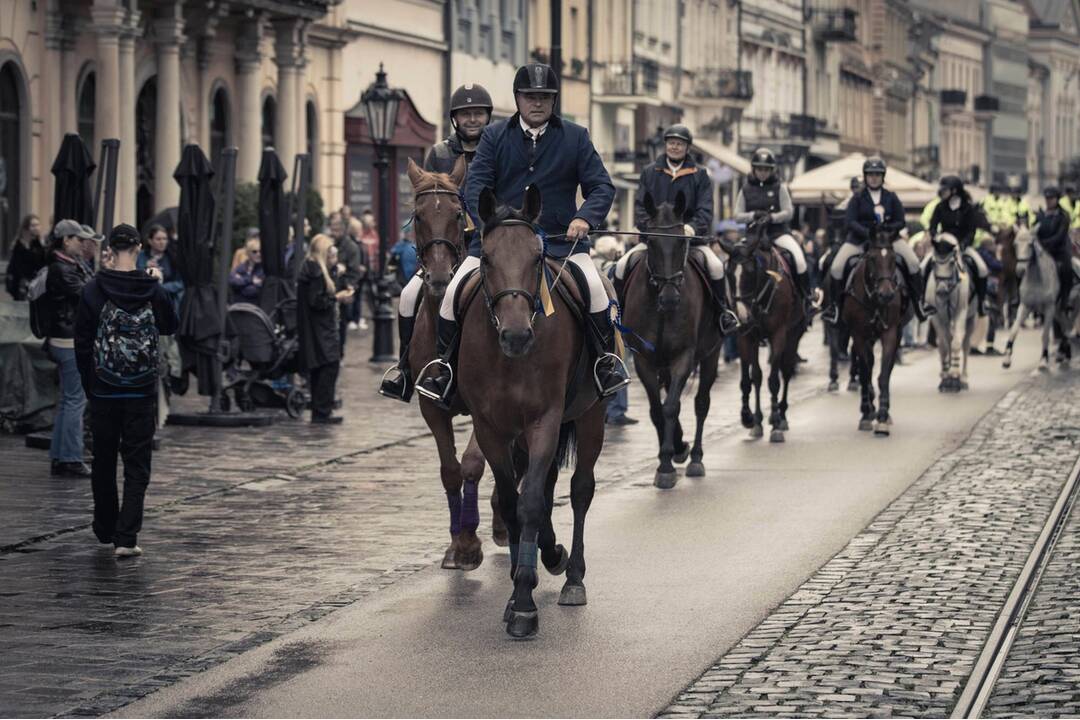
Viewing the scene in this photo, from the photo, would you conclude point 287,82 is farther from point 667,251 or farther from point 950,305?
point 667,251

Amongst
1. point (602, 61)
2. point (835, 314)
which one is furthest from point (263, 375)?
point (602, 61)

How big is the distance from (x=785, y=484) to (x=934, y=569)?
14.1ft

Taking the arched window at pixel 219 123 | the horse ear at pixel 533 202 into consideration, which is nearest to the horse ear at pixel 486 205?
→ the horse ear at pixel 533 202

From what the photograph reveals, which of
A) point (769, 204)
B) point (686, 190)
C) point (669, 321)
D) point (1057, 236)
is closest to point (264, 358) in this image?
point (769, 204)

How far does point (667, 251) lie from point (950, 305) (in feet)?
36.3

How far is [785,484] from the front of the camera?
1583cm

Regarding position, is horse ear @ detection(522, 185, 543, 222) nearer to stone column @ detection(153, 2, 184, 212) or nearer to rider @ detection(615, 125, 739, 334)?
rider @ detection(615, 125, 739, 334)

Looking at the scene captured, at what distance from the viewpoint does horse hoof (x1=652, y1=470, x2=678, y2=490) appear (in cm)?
1557

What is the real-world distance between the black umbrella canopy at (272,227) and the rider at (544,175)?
10516mm

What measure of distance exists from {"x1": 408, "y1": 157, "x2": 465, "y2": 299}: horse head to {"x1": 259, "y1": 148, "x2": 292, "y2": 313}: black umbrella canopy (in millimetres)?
9247

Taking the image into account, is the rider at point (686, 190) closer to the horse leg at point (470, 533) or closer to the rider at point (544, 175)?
the horse leg at point (470, 533)

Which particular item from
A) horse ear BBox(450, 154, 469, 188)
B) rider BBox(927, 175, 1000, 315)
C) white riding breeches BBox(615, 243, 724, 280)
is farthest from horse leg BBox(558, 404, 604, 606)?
rider BBox(927, 175, 1000, 315)

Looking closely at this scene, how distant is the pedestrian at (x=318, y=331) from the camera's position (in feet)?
68.6

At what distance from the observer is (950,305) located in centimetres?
2623
